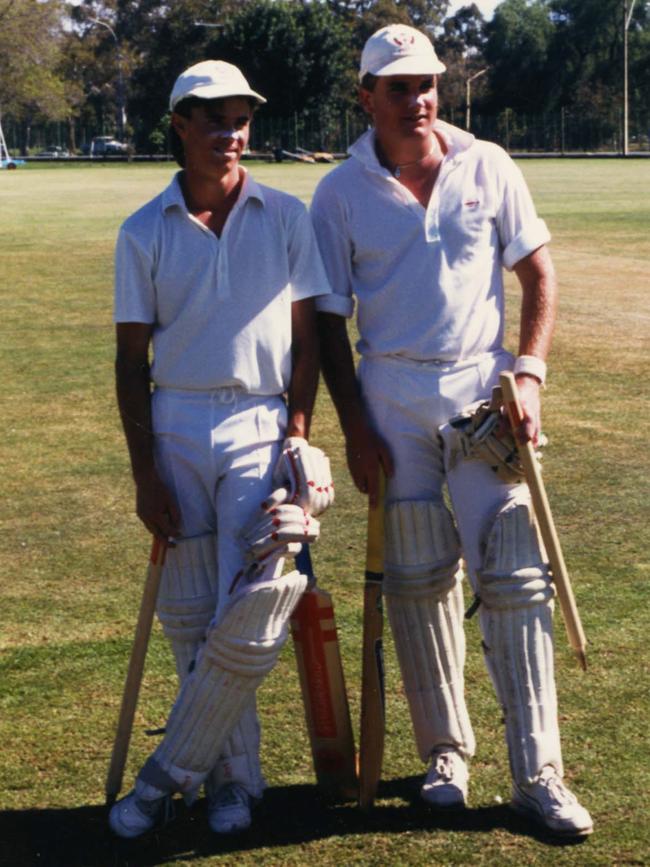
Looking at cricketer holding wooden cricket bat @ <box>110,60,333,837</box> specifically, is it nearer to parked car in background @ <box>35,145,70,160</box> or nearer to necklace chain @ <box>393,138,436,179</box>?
necklace chain @ <box>393,138,436,179</box>

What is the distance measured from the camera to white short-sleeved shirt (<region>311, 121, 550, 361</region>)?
4.13 meters

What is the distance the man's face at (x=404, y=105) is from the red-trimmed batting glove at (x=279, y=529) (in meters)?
1.06

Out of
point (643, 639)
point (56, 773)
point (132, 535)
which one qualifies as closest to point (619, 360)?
point (132, 535)

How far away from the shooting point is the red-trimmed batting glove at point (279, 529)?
3801mm

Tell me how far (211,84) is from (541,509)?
1389mm

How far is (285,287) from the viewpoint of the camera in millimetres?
4012

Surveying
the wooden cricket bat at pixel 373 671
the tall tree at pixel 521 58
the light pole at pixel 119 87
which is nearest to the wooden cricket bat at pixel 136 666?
the wooden cricket bat at pixel 373 671

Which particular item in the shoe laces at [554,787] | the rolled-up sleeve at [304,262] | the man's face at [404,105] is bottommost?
the shoe laces at [554,787]

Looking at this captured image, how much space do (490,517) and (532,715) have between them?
0.54 meters

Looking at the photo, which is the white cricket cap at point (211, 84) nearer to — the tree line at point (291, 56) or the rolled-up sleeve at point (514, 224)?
the rolled-up sleeve at point (514, 224)

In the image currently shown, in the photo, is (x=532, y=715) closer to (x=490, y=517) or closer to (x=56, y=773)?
(x=490, y=517)

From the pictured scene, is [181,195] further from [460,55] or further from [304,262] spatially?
[460,55]

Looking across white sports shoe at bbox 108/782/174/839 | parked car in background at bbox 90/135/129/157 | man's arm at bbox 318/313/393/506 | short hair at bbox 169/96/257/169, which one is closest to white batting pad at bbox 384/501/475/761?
man's arm at bbox 318/313/393/506

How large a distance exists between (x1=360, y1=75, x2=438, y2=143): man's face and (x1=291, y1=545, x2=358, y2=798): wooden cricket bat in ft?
3.87
